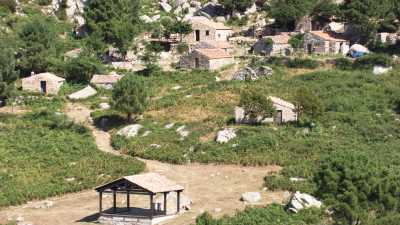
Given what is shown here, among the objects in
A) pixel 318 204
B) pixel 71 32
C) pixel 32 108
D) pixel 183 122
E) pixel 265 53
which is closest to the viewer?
pixel 318 204

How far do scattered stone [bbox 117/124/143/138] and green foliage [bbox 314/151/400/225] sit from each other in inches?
1014

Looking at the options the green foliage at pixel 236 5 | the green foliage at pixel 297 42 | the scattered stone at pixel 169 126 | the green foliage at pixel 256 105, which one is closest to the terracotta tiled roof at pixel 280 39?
the green foliage at pixel 297 42

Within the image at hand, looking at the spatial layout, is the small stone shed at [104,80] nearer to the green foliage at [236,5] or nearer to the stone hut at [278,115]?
the stone hut at [278,115]

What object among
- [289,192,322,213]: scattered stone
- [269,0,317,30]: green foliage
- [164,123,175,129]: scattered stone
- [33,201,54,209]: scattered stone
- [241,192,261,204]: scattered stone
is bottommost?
[33,201,54,209]: scattered stone

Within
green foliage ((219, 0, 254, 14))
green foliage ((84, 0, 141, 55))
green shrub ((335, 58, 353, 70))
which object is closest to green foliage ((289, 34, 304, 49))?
green shrub ((335, 58, 353, 70))

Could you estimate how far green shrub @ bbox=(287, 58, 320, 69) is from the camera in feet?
260

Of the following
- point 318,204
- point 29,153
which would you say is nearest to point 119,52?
point 29,153

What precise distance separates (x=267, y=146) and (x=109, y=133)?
51.8 feet

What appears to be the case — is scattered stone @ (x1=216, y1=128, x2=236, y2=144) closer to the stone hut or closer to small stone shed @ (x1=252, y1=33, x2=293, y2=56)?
the stone hut

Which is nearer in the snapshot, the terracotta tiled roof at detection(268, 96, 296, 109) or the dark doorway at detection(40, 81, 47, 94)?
the terracotta tiled roof at detection(268, 96, 296, 109)

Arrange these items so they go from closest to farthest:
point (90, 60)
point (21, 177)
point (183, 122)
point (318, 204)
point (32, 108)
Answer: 1. point (318, 204)
2. point (21, 177)
3. point (183, 122)
4. point (32, 108)
5. point (90, 60)

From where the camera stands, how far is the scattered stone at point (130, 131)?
65.8m

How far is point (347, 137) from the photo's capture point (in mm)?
60031

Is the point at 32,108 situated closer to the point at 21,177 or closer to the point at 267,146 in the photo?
the point at 21,177
